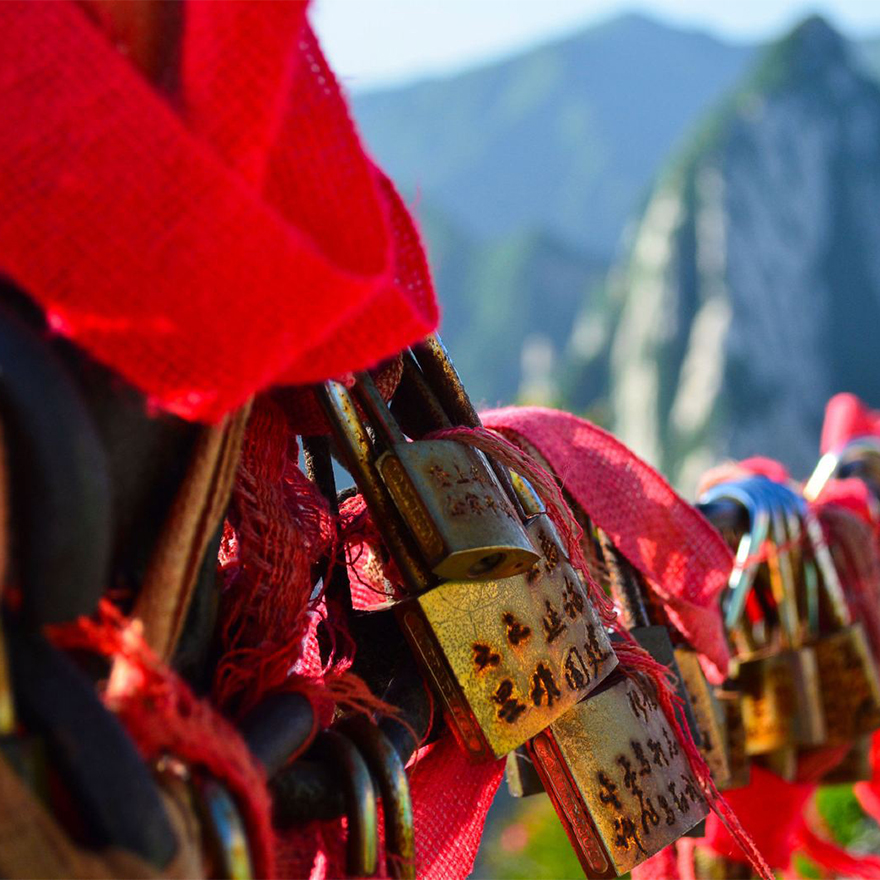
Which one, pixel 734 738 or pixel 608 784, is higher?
pixel 608 784

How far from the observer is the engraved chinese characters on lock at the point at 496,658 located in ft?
2.13

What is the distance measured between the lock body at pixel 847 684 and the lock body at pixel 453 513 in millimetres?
796

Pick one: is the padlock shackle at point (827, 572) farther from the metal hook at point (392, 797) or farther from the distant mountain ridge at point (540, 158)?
the distant mountain ridge at point (540, 158)

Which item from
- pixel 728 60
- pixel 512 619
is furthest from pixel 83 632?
pixel 728 60

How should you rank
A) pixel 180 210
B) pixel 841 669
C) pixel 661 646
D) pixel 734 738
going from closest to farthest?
pixel 180 210
pixel 661 646
pixel 734 738
pixel 841 669

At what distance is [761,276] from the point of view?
53.7 ft

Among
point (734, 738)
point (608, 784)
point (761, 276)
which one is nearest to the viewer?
point (608, 784)

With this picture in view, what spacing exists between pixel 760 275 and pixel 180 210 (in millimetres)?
16804

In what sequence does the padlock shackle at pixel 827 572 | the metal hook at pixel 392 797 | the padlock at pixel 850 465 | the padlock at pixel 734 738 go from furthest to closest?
the padlock at pixel 850 465, the padlock shackle at pixel 827 572, the padlock at pixel 734 738, the metal hook at pixel 392 797

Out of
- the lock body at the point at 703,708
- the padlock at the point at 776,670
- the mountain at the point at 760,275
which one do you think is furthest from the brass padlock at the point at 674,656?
the mountain at the point at 760,275

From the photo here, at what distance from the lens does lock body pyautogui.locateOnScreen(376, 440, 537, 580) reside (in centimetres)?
62

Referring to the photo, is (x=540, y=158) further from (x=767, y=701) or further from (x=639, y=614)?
(x=639, y=614)

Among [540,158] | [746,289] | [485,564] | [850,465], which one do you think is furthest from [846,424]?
[540,158]

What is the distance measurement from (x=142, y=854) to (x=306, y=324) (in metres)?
0.21
